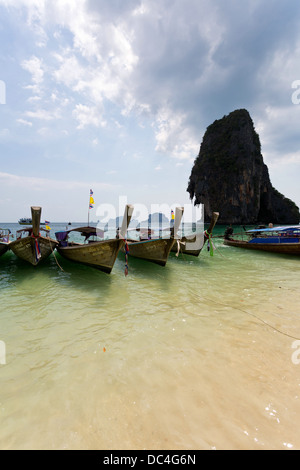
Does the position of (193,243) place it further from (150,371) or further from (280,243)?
(150,371)

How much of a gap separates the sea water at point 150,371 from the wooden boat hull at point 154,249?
410 centimetres

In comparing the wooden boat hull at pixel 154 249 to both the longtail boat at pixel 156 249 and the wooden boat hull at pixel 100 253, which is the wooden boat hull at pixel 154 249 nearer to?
the longtail boat at pixel 156 249

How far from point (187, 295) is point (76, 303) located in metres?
A: 3.89

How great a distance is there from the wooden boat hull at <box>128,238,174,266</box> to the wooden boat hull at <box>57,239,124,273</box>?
9.02ft

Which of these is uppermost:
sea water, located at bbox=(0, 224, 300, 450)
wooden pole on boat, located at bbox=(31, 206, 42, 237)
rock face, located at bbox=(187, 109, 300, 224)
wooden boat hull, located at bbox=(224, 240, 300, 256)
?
rock face, located at bbox=(187, 109, 300, 224)

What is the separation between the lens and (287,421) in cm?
224

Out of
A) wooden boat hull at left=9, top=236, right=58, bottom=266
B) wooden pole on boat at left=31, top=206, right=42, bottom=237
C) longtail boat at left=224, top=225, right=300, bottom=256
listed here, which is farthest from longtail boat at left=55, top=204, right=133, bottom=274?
longtail boat at left=224, top=225, right=300, bottom=256

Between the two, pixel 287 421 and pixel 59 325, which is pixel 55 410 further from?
pixel 287 421

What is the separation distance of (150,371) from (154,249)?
806 cm

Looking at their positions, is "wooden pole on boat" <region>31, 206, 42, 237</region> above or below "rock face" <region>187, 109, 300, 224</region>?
below

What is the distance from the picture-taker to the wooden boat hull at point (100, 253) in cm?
873

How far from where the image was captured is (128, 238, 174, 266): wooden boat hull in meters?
10.6

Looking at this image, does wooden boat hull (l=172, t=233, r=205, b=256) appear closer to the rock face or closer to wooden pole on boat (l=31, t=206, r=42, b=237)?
wooden pole on boat (l=31, t=206, r=42, b=237)

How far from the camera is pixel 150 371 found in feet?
10.3
